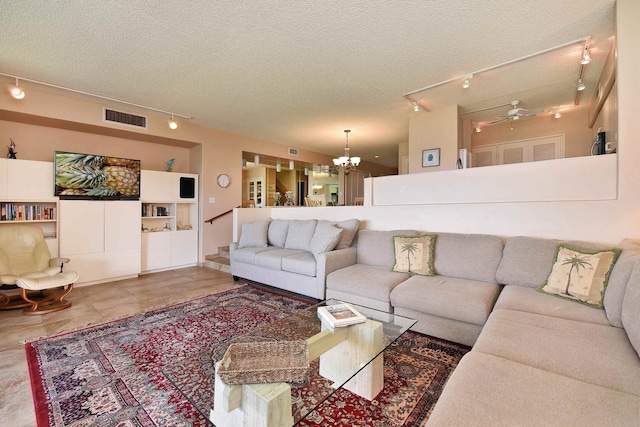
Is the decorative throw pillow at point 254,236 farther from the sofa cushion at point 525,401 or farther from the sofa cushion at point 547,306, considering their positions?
the sofa cushion at point 525,401

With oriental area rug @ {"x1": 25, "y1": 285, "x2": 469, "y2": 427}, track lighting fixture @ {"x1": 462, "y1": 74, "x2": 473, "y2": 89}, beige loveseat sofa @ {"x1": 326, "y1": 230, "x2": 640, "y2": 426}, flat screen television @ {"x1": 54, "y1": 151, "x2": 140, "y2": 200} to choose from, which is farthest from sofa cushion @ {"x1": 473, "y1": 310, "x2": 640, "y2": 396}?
flat screen television @ {"x1": 54, "y1": 151, "x2": 140, "y2": 200}

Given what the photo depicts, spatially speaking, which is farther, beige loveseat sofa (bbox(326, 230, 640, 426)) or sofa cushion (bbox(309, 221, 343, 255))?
sofa cushion (bbox(309, 221, 343, 255))

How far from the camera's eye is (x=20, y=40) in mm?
2625

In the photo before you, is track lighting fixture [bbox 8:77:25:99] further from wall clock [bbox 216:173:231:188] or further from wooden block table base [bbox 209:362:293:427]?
wooden block table base [bbox 209:362:293:427]

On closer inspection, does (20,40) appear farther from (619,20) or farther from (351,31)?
(619,20)

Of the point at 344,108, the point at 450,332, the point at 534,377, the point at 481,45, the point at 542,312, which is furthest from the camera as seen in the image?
the point at 344,108

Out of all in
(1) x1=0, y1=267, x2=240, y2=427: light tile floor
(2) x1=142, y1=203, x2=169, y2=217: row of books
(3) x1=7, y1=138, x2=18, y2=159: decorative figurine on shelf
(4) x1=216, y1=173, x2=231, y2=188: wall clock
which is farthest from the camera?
(4) x1=216, y1=173, x2=231, y2=188: wall clock

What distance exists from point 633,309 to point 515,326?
531mm

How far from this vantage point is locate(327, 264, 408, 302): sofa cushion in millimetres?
2521

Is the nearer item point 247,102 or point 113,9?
point 113,9

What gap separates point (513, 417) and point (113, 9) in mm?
3532

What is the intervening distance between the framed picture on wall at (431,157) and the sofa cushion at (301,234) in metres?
2.21

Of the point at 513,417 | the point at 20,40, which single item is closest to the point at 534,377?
the point at 513,417

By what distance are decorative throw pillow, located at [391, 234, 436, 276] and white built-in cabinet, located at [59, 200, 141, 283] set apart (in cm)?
415
